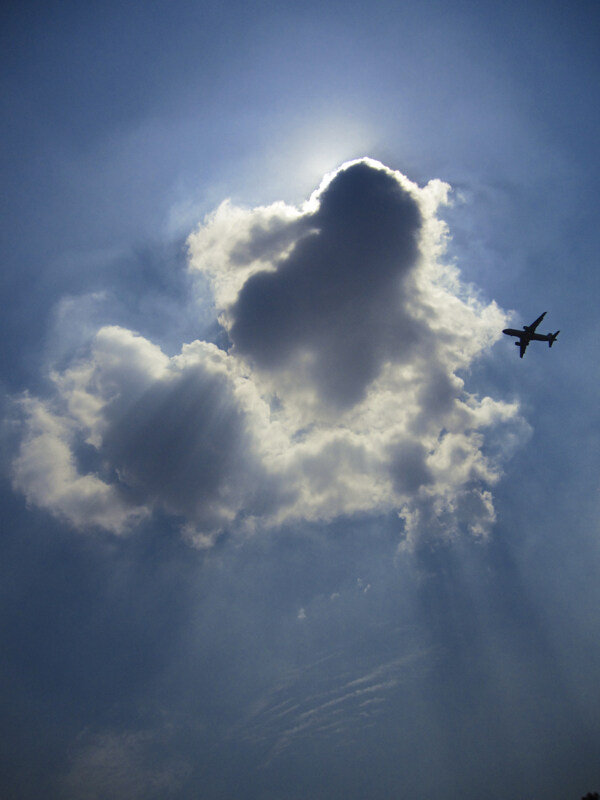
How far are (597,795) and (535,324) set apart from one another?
16149 cm

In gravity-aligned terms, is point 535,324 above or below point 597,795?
above

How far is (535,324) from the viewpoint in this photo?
95.6 m

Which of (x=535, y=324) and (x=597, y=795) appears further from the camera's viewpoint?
(x=535, y=324)

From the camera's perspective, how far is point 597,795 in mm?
88750
